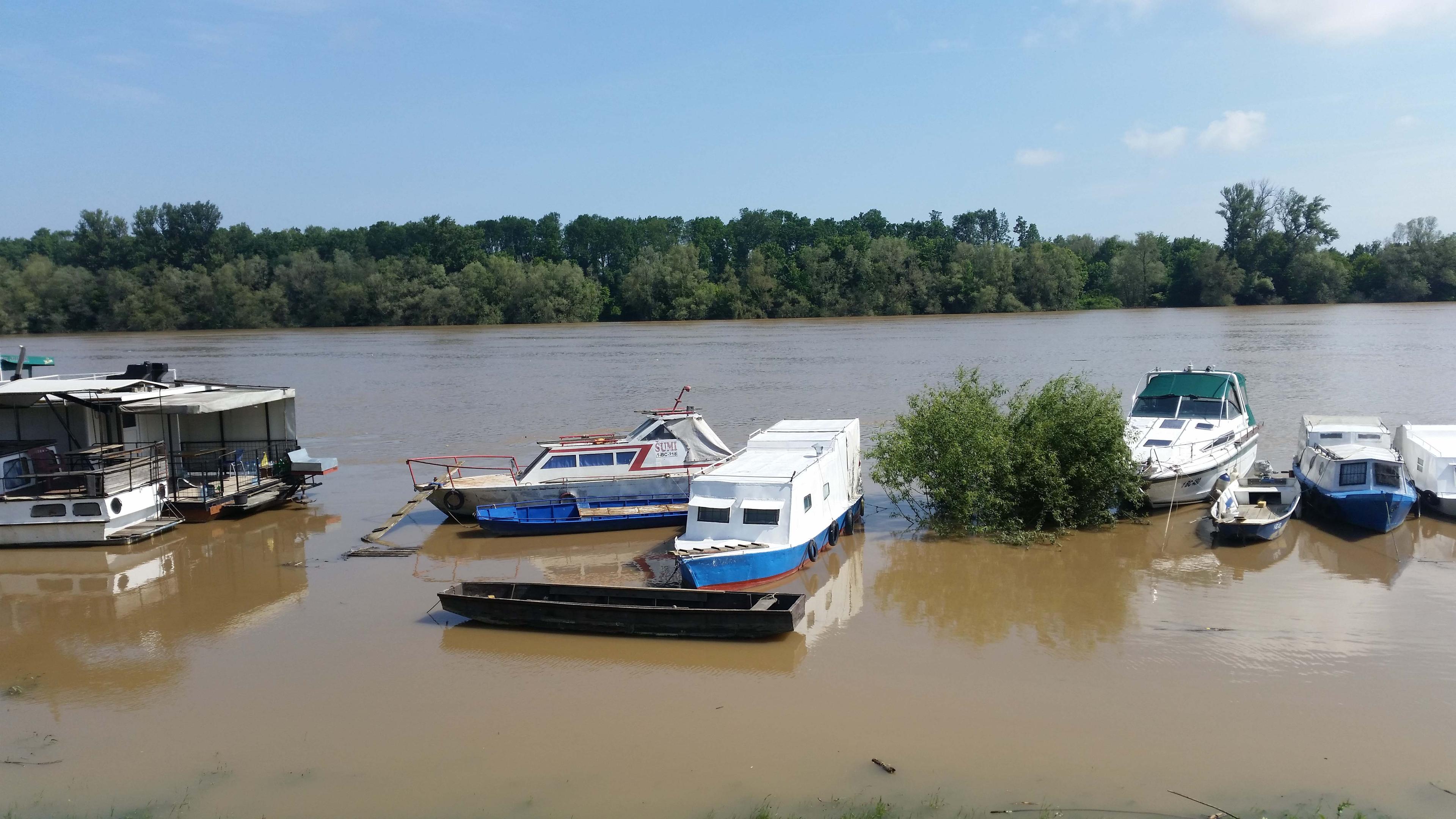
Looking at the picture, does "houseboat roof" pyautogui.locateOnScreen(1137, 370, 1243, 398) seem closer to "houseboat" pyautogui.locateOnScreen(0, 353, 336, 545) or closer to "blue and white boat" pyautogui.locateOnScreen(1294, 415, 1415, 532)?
"blue and white boat" pyautogui.locateOnScreen(1294, 415, 1415, 532)

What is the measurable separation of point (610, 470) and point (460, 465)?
5064mm

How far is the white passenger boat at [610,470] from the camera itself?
24328 millimetres

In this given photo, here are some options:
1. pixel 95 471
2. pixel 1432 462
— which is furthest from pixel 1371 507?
pixel 95 471

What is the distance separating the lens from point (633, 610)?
1625 centimetres

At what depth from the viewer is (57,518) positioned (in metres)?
22.4

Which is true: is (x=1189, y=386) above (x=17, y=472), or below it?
above

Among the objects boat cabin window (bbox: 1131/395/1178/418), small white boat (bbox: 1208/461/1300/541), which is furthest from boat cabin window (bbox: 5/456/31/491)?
boat cabin window (bbox: 1131/395/1178/418)

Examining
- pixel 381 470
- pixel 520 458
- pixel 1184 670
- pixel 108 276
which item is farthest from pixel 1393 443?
pixel 108 276

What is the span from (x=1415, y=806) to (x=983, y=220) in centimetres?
15766

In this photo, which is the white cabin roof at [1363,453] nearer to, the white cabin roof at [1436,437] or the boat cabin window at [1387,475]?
the boat cabin window at [1387,475]

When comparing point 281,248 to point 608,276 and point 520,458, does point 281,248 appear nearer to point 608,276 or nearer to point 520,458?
point 608,276

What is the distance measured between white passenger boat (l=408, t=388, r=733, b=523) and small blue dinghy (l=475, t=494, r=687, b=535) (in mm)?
153

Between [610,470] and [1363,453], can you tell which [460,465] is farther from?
[1363,453]

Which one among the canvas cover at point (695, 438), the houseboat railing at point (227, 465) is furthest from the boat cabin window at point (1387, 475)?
the houseboat railing at point (227, 465)
